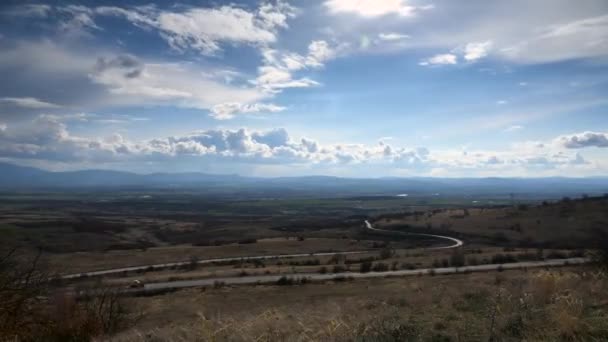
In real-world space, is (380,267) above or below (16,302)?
below

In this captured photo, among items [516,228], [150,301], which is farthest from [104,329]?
[516,228]

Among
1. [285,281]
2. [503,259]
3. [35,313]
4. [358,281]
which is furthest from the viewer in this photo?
[503,259]

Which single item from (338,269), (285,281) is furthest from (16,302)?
(338,269)

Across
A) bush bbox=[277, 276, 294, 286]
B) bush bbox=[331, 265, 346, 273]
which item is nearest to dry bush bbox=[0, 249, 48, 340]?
bush bbox=[277, 276, 294, 286]

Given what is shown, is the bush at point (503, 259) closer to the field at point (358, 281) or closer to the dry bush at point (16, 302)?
the field at point (358, 281)

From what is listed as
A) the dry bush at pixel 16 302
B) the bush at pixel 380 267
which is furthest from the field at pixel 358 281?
the dry bush at pixel 16 302

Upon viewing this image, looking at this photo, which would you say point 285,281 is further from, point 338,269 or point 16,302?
point 16,302

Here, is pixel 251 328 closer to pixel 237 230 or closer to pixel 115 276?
pixel 115 276

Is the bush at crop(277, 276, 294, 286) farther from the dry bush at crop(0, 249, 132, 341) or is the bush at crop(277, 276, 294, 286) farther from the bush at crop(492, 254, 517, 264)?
the dry bush at crop(0, 249, 132, 341)

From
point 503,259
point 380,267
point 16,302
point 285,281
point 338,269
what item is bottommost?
point 338,269

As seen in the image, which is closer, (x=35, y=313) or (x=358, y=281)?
A: (x=35, y=313)

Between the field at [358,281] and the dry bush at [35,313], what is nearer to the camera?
the dry bush at [35,313]

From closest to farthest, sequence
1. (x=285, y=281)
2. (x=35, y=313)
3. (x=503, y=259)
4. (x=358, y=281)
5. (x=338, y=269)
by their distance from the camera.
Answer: (x=35, y=313)
(x=358, y=281)
(x=285, y=281)
(x=338, y=269)
(x=503, y=259)
